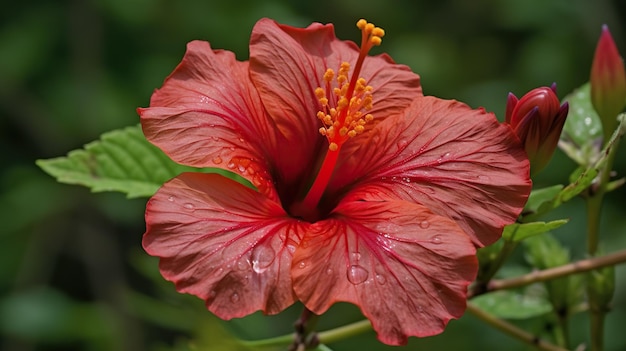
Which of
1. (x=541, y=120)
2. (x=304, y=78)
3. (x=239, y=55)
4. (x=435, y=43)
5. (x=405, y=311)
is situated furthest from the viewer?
(x=435, y=43)

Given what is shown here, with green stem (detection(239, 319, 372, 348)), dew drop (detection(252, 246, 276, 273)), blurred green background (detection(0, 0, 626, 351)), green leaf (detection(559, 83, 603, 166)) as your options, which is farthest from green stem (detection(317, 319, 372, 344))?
blurred green background (detection(0, 0, 626, 351))

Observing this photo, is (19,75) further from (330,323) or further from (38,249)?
(330,323)

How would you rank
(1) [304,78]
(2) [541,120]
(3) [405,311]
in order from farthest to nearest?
(1) [304,78] → (2) [541,120] → (3) [405,311]

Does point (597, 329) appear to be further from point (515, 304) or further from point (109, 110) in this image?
point (109, 110)

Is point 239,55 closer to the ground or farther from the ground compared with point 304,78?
closer to the ground

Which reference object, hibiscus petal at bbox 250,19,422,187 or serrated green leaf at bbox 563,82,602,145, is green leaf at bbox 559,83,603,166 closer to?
serrated green leaf at bbox 563,82,602,145

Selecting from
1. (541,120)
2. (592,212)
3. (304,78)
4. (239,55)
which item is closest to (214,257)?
(304,78)

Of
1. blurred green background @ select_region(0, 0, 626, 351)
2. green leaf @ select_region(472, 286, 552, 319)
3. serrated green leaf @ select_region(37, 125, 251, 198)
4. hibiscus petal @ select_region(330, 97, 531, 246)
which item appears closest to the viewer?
hibiscus petal @ select_region(330, 97, 531, 246)

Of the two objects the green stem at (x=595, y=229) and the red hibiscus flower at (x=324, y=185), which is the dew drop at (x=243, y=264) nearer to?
the red hibiscus flower at (x=324, y=185)
